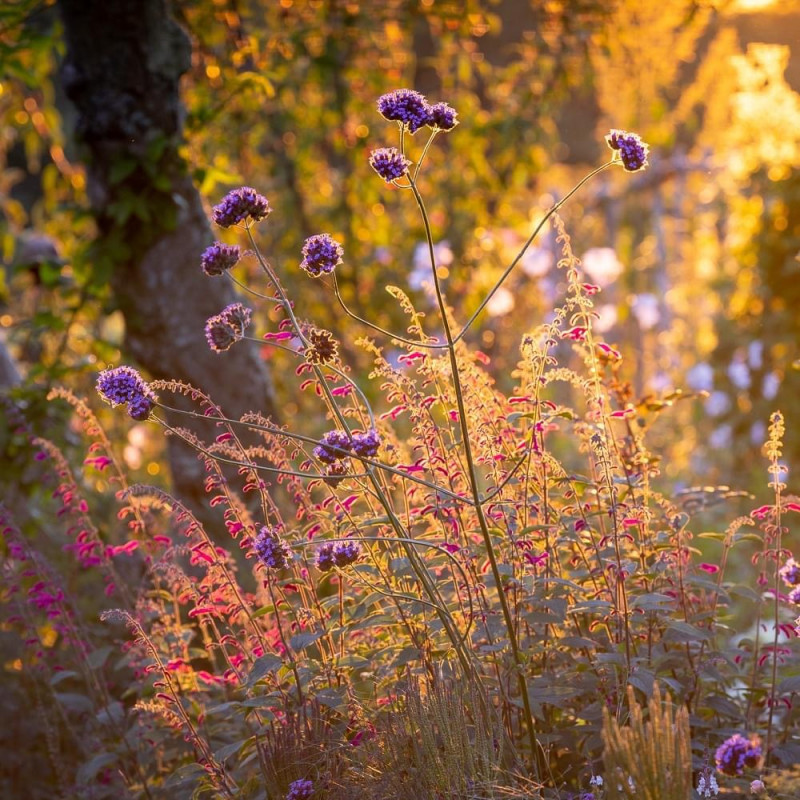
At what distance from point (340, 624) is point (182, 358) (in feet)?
6.67

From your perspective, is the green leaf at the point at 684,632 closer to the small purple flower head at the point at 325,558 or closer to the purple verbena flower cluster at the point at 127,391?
the small purple flower head at the point at 325,558

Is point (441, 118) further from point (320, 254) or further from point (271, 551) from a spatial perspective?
point (271, 551)

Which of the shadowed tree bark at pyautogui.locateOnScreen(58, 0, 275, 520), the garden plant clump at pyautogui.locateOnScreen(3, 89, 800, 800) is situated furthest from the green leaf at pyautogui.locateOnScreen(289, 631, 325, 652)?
the shadowed tree bark at pyautogui.locateOnScreen(58, 0, 275, 520)

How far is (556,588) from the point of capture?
8.68ft

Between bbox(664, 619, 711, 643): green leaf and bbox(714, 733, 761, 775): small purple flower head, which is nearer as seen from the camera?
bbox(714, 733, 761, 775): small purple flower head

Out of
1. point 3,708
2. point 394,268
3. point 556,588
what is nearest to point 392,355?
point 394,268

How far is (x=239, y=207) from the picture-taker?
216 cm

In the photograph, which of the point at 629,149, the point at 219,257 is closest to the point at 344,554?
the point at 219,257

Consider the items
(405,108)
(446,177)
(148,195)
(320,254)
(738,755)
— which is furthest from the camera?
(446,177)

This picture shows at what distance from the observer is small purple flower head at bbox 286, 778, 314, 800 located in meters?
2.17

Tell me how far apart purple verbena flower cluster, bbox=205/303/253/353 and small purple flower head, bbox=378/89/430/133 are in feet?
1.58

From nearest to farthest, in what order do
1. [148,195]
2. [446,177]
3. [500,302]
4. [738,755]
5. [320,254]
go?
[738,755]
[320,254]
[148,195]
[446,177]
[500,302]

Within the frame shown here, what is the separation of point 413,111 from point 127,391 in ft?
2.48

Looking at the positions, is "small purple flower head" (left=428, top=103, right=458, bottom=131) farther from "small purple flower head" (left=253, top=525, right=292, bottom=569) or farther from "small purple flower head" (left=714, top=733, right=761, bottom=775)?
"small purple flower head" (left=714, top=733, right=761, bottom=775)
